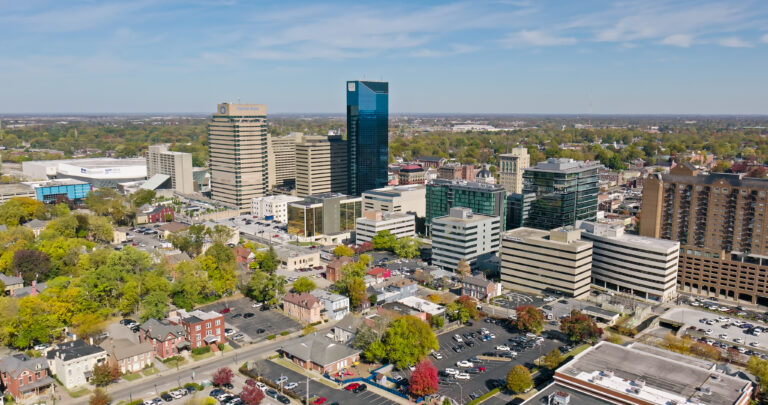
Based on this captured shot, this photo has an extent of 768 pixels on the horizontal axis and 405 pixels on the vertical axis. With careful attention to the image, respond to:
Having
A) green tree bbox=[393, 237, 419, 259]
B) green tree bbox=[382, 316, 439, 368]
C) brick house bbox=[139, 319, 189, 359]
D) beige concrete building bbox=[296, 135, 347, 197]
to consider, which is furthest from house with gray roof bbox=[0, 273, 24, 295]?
beige concrete building bbox=[296, 135, 347, 197]

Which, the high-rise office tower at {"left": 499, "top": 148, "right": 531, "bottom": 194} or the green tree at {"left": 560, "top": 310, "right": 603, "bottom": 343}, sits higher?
the high-rise office tower at {"left": 499, "top": 148, "right": 531, "bottom": 194}

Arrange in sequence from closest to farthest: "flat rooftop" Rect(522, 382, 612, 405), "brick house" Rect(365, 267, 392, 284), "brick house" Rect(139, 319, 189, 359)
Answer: "flat rooftop" Rect(522, 382, 612, 405)
"brick house" Rect(139, 319, 189, 359)
"brick house" Rect(365, 267, 392, 284)

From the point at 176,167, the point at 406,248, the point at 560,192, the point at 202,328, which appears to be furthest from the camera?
the point at 176,167

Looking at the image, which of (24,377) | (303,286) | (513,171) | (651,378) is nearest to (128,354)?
(24,377)

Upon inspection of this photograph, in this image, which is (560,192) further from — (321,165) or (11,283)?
(11,283)

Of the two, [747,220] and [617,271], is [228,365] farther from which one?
[747,220]

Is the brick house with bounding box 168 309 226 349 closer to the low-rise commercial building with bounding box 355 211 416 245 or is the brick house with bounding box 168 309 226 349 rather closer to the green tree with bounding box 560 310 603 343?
the green tree with bounding box 560 310 603 343

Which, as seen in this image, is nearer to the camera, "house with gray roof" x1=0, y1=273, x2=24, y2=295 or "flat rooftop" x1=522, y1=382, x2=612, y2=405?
"flat rooftop" x1=522, y1=382, x2=612, y2=405

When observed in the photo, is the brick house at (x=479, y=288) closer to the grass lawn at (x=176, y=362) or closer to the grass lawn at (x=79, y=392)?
the grass lawn at (x=176, y=362)
